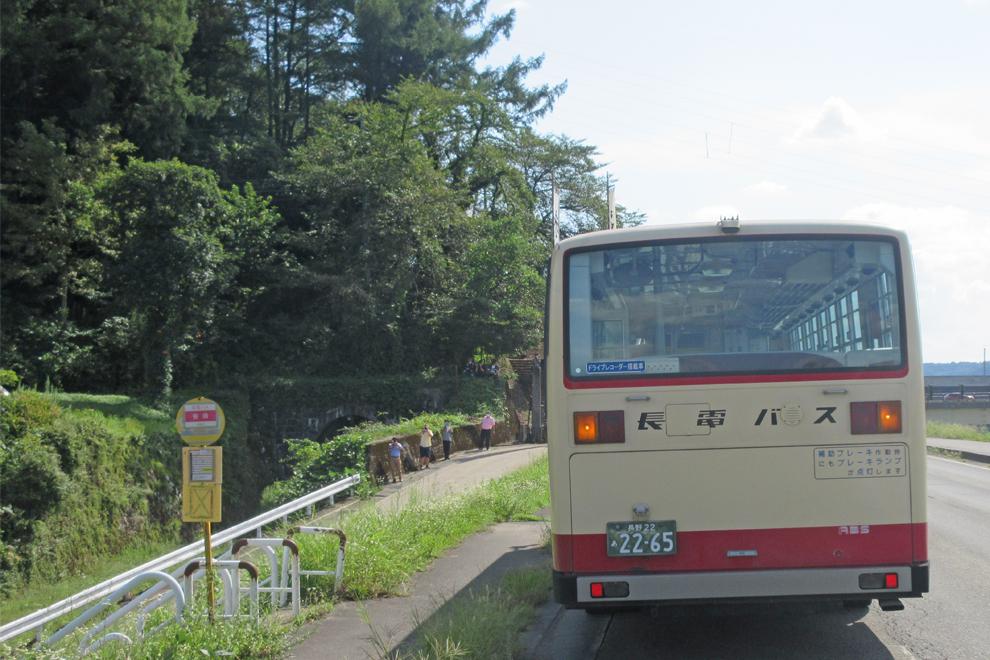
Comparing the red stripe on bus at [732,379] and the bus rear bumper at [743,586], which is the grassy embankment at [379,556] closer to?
the bus rear bumper at [743,586]

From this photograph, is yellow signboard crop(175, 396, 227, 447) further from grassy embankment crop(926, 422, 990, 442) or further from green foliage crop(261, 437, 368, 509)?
grassy embankment crop(926, 422, 990, 442)

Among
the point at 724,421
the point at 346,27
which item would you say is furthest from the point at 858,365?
the point at 346,27

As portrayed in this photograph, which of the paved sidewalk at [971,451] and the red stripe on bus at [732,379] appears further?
the paved sidewalk at [971,451]

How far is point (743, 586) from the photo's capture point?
6.63m

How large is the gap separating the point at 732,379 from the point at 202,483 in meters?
4.26

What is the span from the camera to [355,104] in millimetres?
45906

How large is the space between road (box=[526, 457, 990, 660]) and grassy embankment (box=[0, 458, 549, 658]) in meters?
0.62

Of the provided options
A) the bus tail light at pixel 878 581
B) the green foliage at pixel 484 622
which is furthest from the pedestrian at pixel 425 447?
the bus tail light at pixel 878 581

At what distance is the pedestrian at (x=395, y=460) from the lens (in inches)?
983

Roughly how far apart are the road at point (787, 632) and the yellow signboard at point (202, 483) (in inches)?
109

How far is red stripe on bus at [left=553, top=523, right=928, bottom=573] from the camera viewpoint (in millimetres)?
6633

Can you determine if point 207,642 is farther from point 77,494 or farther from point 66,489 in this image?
point 77,494

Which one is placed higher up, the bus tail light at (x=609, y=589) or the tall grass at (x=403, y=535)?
the bus tail light at (x=609, y=589)

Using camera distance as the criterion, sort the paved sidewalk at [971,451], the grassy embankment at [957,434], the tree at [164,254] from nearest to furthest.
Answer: the paved sidewalk at [971,451] < the tree at [164,254] < the grassy embankment at [957,434]
